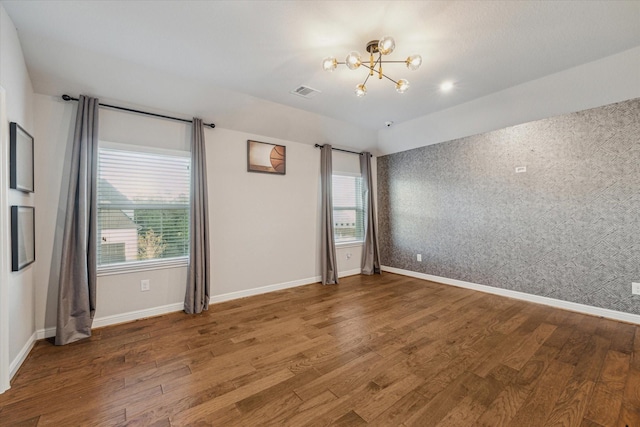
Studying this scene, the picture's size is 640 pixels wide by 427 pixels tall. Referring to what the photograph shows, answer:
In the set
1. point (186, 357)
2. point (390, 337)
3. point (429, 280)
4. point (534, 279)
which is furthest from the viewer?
point (429, 280)

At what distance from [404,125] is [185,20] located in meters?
3.75

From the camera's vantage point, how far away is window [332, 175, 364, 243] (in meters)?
5.04

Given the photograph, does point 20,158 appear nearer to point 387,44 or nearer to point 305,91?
point 305,91

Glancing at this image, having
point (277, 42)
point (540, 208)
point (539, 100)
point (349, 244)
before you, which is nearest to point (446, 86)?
point (539, 100)

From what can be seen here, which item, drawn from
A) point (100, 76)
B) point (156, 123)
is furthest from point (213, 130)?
point (100, 76)

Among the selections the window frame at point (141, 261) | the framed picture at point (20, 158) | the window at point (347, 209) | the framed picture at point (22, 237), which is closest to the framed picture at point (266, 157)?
the window frame at point (141, 261)

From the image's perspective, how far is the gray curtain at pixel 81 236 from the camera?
2.51 meters

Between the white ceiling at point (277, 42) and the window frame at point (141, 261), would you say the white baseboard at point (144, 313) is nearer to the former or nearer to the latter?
the window frame at point (141, 261)

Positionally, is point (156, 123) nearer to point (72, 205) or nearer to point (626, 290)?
point (72, 205)

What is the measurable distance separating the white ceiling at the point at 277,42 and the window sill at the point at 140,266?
1.85 m

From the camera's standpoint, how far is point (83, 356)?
223 centimetres

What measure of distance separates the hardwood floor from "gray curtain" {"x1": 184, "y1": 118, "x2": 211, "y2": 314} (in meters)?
0.22

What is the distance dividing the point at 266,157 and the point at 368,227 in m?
2.42

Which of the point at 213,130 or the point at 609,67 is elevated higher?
the point at 609,67
